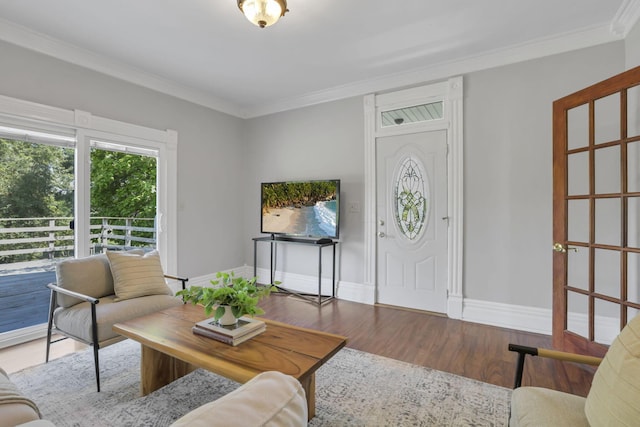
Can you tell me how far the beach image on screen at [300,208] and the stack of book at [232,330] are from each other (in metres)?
2.13

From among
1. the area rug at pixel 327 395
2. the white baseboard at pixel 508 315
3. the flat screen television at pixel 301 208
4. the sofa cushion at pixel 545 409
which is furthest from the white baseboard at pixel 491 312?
the sofa cushion at pixel 545 409

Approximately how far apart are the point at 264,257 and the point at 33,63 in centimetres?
332

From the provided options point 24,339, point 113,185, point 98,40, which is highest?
point 98,40

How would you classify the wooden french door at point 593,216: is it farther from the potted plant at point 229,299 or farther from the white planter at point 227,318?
the white planter at point 227,318

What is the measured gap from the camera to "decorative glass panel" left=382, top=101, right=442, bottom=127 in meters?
3.55

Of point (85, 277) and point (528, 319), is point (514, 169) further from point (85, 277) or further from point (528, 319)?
point (85, 277)

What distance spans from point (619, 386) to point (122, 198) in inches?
163

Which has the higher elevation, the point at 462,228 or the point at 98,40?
the point at 98,40

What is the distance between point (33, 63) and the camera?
9.37 ft

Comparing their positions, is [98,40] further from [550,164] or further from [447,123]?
[550,164]

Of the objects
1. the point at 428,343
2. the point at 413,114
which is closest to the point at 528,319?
the point at 428,343

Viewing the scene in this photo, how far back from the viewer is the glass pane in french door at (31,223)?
9.18ft

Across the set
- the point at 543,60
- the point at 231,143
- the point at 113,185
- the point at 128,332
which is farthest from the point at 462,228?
the point at 113,185

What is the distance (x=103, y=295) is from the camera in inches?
103
